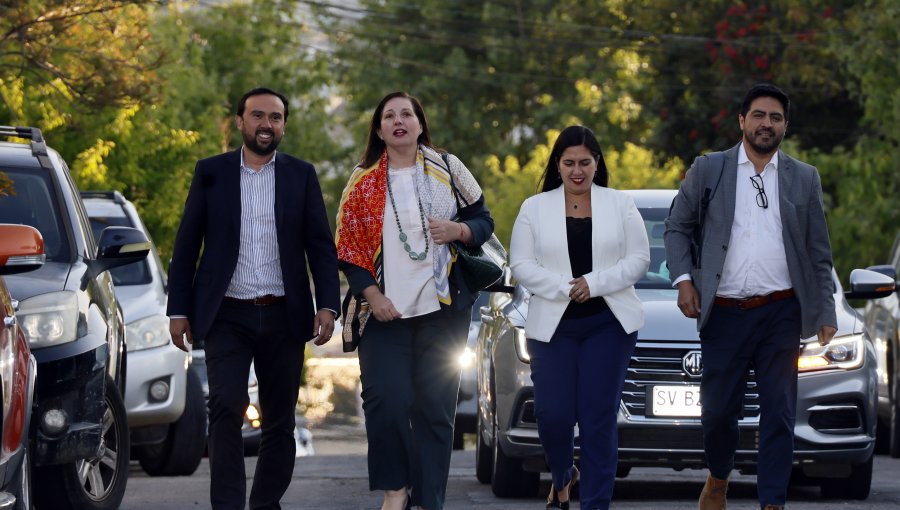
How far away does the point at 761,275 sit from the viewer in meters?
8.57

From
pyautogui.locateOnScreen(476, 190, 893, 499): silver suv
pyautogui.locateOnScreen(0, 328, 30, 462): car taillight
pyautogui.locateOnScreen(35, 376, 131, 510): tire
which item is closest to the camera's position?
pyautogui.locateOnScreen(0, 328, 30, 462): car taillight

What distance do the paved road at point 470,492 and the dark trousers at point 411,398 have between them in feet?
6.63

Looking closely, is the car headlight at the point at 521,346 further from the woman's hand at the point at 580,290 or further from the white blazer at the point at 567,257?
the woman's hand at the point at 580,290

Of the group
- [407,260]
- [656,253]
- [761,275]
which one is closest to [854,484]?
[656,253]

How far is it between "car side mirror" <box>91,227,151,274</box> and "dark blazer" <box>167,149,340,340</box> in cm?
166

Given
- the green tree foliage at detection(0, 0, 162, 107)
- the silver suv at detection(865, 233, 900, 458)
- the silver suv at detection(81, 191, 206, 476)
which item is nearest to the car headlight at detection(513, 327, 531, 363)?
the silver suv at detection(81, 191, 206, 476)

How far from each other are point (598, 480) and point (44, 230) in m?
3.26

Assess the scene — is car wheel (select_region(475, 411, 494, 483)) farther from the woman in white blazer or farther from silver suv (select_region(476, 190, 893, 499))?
the woman in white blazer

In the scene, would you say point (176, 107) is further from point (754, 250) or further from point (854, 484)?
point (754, 250)

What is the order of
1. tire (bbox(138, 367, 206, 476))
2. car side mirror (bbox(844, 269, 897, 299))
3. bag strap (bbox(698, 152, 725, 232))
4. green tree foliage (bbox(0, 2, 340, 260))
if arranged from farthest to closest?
green tree foliage (bbox(0, 2, 340, 260)) → tire (bbox(138, 367, 206, 476)) → car side mirror (bbox(844, 269, 897, 299)) → bag strap (bbox(698, 152, 725, 232))

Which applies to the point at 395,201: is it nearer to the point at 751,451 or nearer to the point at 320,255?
the point at 320,255

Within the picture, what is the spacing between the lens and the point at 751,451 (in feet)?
33.2

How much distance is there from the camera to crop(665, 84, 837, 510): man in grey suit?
8547mm

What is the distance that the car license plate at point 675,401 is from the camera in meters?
10.2
